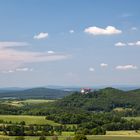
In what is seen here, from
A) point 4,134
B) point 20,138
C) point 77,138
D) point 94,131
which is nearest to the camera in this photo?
point 77,138

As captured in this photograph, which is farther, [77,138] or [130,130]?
[130,130]

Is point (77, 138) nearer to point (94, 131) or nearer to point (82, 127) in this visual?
point (94, 131)

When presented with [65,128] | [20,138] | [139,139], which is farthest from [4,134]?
[139,139]

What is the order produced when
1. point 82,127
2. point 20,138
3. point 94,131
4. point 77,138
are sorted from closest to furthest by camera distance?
point 77,138, point 20,138, point 94,131, point 82,127

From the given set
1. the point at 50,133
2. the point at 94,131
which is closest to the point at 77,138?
the point at 50,133

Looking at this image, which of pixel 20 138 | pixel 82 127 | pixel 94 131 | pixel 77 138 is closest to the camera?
pixel 77 138

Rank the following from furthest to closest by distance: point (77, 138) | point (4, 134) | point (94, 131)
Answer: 1. point (94, 131)
2. point (4, 134)
3. point (77, 138)

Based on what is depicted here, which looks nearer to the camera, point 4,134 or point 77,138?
point 77,138

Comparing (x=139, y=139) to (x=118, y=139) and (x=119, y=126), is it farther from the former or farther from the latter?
(x=119, y=126)
